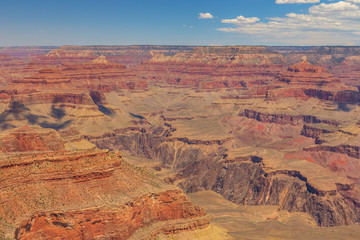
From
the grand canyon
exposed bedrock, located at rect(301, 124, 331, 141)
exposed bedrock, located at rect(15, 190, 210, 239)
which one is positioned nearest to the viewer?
exposed bedrock, located at rect(15, 190, 210, 239)

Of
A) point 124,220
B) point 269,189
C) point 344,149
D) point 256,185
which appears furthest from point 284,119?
point 124,220

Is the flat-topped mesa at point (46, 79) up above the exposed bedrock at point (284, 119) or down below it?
above

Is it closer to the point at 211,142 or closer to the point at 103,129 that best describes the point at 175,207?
the point at 211,142

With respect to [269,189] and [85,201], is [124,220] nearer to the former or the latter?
[85,201]

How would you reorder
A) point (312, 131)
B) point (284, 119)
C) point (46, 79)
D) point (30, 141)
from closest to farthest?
point (30, 141) < point (312, 131) < point (284, 119) < point (46, 79)

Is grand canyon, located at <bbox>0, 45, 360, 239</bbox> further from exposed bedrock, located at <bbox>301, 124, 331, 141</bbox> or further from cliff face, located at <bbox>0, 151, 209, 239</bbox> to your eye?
exposed bedrock, located at <bbox>301, 124, 331, 141</bbox>

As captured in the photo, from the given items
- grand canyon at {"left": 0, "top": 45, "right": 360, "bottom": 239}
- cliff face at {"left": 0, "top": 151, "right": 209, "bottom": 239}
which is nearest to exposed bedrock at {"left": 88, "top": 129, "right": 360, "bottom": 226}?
grand canyon at {"left": 0, "top": 45, "right": 360, "bottom": 239}

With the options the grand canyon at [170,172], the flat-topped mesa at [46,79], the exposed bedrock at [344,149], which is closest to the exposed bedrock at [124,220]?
the grand canyon at [170,172]

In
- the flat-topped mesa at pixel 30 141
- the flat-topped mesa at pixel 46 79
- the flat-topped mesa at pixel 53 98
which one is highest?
the flat-topped mesa at pixel 30 141

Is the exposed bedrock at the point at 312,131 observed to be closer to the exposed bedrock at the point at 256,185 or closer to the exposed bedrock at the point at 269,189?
the exposed bedrock at the point at 256,185
